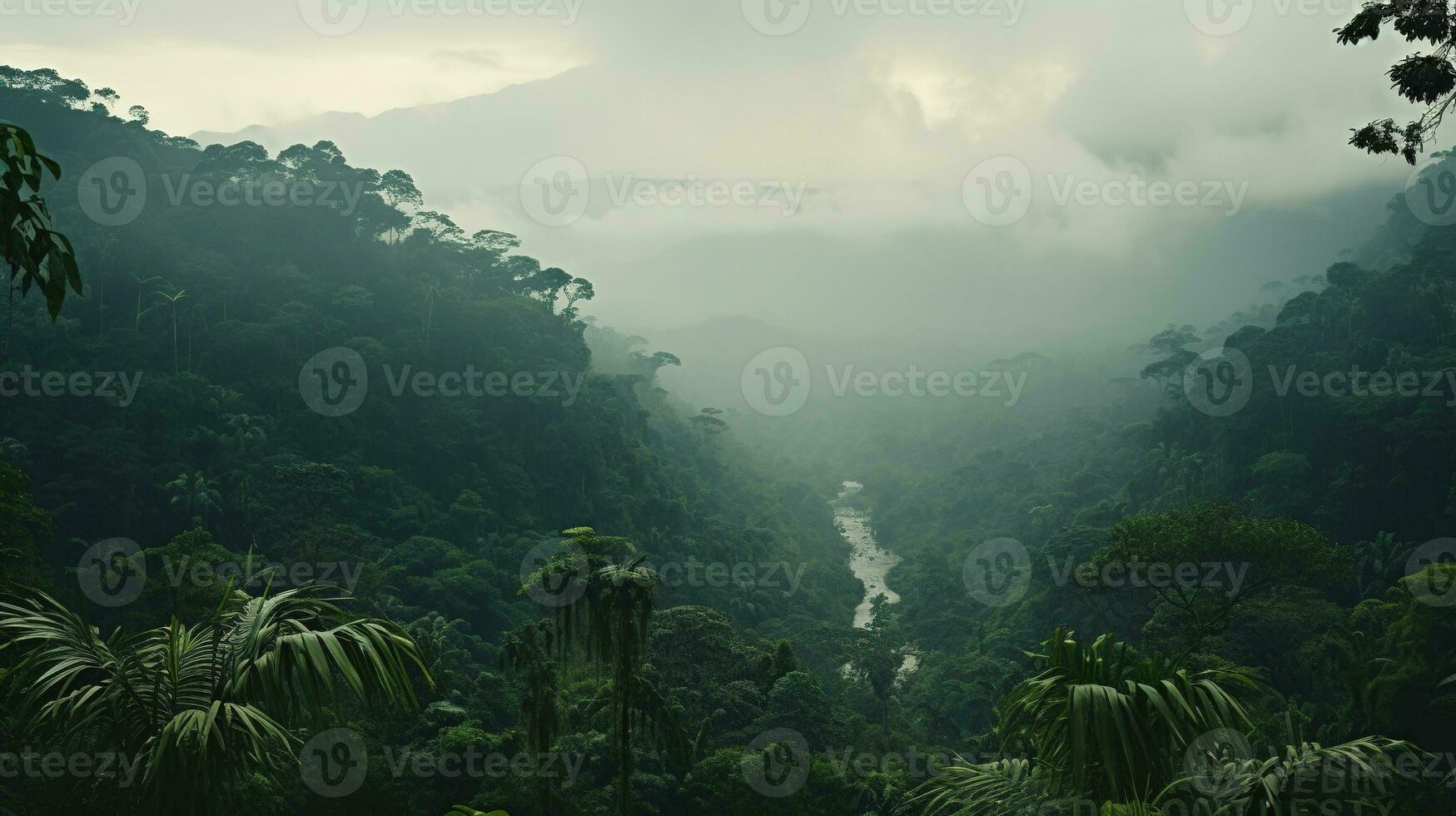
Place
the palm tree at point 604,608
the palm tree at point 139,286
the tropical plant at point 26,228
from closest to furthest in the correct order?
1. the tropical plant at point 26,228
2. the palm tree at point 604,608
3. the palm tree at point 139,286

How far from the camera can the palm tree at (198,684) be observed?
426 cm

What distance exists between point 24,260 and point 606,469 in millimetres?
46723

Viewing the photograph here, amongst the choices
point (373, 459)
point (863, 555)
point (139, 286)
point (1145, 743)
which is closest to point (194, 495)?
point (373, 459)

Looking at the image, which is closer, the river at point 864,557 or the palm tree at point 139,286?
the palm tree at point 139,286

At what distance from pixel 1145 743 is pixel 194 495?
1376 inches

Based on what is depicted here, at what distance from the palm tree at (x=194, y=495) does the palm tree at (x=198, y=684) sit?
104 feet

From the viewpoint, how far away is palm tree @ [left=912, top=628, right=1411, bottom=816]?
521 centimetres

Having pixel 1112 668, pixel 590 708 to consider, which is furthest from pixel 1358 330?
pixel 1112 668

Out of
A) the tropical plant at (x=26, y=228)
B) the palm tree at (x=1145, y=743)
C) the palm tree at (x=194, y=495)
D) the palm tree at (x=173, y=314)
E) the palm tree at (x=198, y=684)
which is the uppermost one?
the palm tree at (x=173, y=314)

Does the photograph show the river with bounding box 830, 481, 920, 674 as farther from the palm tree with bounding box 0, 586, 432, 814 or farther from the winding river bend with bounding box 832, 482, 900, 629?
the palm tree with bounding box 0, 586, 432, 814

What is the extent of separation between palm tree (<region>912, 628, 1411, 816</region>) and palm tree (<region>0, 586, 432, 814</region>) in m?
3.84

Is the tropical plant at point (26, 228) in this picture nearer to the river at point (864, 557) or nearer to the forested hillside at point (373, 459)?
the forested hillside at point (373, 459)

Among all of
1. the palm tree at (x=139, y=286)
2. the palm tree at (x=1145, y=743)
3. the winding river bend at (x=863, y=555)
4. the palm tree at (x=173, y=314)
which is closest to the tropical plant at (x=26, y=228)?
the palm tree at (x=1145, y=743)

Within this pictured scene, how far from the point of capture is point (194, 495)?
3278cm
